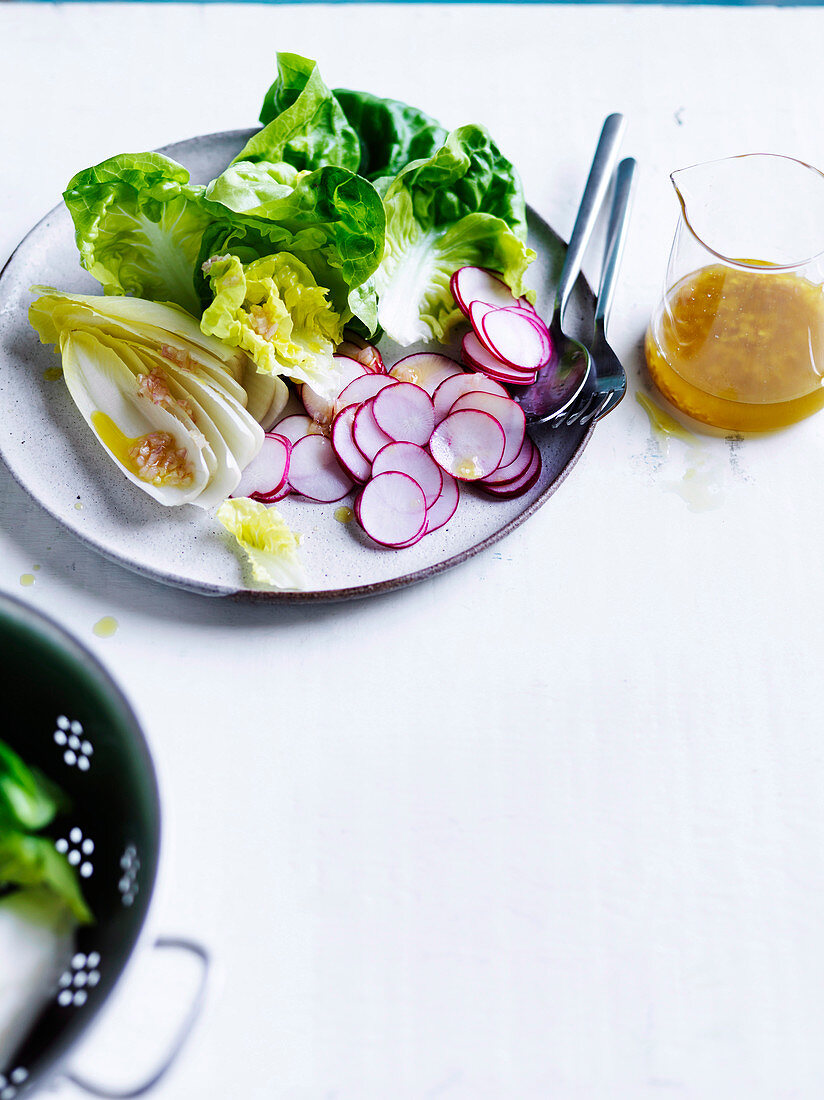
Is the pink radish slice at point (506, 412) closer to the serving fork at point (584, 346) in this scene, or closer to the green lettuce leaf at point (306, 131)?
the serving fork at point (584, 346)

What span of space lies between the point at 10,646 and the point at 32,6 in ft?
3.89

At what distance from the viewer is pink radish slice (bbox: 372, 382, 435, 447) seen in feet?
3.34

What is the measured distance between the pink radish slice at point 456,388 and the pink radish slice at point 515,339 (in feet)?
0.11

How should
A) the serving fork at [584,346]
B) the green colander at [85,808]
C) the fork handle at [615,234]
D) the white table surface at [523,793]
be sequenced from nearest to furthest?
the green colander at [85,808] → the white table surface at [523,793] → the serving fork at [584,346] → the fork handle at [615,234]

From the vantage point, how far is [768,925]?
0.84m

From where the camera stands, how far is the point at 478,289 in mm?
1098

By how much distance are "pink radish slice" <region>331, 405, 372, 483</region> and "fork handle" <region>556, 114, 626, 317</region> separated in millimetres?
296

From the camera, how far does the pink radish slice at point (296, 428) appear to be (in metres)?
1.03

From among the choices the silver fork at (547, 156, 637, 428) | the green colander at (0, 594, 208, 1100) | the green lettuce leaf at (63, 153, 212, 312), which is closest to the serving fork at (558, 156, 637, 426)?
the silver fork at (547, 156, 637, 428)

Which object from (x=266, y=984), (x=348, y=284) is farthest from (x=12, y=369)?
(x=266, y=984)

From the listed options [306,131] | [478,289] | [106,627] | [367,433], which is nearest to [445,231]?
[478,289]

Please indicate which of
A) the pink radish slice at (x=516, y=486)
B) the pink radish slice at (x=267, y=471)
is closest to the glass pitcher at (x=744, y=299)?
the pink radish slice at (x=516, y=486)

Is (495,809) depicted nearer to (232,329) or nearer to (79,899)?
(79,899)

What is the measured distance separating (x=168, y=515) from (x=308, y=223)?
0.33 metres
